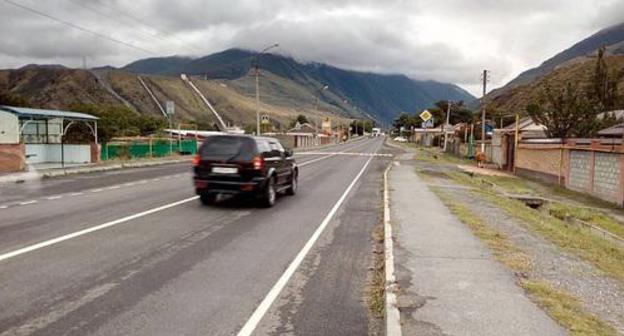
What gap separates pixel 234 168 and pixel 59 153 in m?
22.5

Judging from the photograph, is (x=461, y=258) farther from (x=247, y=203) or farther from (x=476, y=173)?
(x=476, y=173)

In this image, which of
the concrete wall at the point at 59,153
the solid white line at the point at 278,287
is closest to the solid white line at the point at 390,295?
the solid white line at the point at 278,287

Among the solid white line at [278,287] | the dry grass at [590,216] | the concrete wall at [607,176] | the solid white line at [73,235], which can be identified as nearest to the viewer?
the solid white line at [278,287]

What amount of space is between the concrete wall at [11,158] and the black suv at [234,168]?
14475 millimetres

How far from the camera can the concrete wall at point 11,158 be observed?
24.7 meters

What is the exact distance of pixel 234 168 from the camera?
13742mm

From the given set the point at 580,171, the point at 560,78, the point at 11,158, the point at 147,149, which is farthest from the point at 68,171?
the point at 560,78

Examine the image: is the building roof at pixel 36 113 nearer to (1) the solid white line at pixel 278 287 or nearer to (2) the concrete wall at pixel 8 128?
(2) the concrete wall at pixel 8 128

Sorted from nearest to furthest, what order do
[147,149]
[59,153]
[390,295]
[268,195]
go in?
[390,295], [268,195], [59,153], [147,149]

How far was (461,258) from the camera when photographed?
8266 mm

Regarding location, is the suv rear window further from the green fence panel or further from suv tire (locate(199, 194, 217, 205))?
the green fence panel

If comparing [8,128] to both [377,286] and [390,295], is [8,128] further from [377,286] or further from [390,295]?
[390,295]

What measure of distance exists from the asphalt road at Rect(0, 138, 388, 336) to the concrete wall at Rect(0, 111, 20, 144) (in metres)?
12.1

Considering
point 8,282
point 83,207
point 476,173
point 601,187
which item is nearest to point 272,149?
point 83,207
